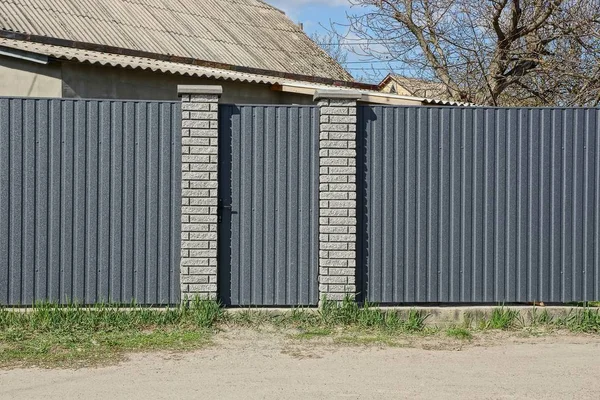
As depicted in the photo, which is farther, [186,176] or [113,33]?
[113,33]

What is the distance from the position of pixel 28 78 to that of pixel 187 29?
5716mm

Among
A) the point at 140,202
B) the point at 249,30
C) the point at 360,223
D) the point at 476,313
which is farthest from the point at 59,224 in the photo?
the point at 249,30

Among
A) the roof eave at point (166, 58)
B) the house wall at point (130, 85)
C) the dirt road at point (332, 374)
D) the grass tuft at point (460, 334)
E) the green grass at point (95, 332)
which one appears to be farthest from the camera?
the roof eave at point (166, 58)

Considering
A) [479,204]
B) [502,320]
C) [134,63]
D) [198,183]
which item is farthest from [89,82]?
[502,320]

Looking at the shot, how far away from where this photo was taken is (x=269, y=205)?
7801 millimetres

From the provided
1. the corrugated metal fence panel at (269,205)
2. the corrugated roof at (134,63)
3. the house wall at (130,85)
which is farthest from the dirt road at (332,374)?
the house wall at (130,85)

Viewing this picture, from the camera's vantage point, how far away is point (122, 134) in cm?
765

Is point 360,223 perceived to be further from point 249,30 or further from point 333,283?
point 249,30

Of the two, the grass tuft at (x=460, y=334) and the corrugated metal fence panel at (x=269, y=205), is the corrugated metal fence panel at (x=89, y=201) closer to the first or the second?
the corrugated metal fence panel at (x=269, y=205)

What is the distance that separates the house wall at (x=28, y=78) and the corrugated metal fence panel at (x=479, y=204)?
484 centimetres

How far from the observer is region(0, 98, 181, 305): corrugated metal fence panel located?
756 cm

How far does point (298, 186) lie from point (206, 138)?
38.5 inches

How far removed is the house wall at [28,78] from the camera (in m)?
10.6

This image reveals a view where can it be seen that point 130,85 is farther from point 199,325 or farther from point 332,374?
point 332,374
